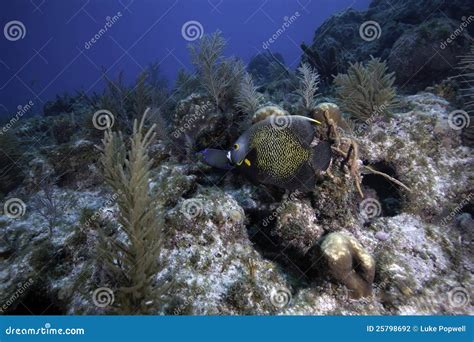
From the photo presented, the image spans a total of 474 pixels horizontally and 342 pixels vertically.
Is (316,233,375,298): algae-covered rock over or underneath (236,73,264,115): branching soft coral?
underneath

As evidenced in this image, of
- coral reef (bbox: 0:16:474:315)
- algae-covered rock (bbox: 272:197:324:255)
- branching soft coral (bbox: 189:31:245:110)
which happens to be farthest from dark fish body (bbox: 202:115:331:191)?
branching soft coral (bbox: 189:31:245:110)

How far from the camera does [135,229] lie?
2348mm

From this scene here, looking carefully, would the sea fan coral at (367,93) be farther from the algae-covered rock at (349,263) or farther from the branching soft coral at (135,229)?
the branching soft coral at (135,229)

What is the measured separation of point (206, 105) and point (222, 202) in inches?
69.8

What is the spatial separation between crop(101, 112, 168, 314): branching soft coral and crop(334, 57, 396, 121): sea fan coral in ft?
11.3

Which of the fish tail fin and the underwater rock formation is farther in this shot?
the underwater rock formation

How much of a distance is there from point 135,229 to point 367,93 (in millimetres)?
3935

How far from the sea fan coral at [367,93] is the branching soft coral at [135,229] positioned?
11.3 feet

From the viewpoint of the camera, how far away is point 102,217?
3.46 m

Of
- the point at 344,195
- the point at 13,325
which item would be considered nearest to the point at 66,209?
the point at 13,325

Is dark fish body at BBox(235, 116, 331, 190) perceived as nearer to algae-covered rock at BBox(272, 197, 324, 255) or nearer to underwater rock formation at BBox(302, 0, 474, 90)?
algae-covered rock at BBox(272, 197, 324, 255)

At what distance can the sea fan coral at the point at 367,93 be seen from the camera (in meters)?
4.45

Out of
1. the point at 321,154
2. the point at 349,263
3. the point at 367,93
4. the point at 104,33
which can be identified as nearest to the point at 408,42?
the point at 367,93

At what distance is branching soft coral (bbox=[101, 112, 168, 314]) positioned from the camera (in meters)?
2.28
